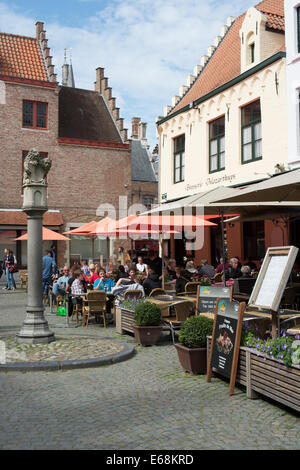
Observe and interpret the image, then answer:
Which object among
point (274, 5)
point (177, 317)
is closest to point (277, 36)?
point (274, 5)

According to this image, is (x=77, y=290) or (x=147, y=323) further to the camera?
(x=77, y=290)

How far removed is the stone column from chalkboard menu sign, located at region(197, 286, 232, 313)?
8.81 feet

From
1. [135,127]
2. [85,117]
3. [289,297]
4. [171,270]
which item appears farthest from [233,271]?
[135,127]

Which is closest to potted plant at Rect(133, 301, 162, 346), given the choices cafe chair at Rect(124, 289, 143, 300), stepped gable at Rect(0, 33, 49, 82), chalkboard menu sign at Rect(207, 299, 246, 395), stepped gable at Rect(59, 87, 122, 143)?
cafe chair at Rect(124, 289, 143, 300)

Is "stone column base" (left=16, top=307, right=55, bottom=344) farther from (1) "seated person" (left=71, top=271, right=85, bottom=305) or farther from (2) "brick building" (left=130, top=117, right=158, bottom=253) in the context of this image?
(2) "brick building" (left=130, top=117, right=158, bottom=253)

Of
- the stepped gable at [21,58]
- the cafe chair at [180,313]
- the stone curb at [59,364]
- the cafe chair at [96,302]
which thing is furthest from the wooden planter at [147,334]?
the stepped gable at [21,58]

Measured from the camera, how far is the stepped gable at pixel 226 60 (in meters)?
18.9

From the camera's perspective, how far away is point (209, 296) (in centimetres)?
855

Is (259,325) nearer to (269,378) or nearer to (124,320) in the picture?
(269,378)

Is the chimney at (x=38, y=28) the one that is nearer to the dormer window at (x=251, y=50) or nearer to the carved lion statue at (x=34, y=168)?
the dormer window at (x=251, y=50)

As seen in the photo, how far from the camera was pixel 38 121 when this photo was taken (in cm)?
2881

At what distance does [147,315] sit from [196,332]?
218 cm

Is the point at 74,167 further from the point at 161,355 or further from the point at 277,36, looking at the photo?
the point at 161,355

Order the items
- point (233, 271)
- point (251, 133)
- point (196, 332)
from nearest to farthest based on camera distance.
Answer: point (196, 332), point (233, 271), point (251, 133)
